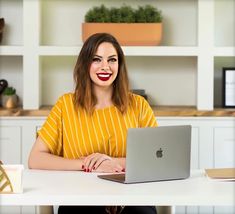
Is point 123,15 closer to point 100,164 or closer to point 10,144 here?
point 10,144

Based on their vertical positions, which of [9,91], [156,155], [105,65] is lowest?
[156,155]

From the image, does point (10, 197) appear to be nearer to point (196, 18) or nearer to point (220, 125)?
point (220, 125)

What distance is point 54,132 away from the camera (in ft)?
9.61

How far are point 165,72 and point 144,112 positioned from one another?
47.4 inches

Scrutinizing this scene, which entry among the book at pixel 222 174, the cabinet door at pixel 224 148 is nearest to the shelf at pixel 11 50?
the cabinet door at pixel 224 148

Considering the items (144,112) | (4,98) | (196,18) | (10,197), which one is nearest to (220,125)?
(196,18)

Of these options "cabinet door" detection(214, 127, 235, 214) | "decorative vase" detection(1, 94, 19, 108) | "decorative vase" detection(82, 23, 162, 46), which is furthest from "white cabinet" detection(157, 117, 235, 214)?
"decorative vase" detection(1, 94, 19, 108)

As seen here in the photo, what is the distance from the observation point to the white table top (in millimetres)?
2146

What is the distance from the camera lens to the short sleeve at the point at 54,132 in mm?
2908

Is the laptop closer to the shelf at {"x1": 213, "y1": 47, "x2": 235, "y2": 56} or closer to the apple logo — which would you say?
the apple logo

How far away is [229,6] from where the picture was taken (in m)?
4.11

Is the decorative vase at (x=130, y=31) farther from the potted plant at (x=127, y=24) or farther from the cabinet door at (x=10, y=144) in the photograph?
the cabinet door at (x=10, y=144)

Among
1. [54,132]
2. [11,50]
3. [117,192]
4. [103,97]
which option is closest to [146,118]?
[103,97]

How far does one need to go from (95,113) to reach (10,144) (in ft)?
3.58
